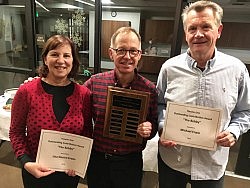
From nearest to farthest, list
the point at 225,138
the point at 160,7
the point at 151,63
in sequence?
the point at 225,138 < the point at 151,63 < the point at 160,7

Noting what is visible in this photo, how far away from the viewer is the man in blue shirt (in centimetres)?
103

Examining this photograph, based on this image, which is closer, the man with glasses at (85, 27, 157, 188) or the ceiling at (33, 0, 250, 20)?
the man with glasses at (85, 27, 157, 188)

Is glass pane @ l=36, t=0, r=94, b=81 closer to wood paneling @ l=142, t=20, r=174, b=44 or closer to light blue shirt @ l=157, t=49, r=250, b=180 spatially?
light blue shirt @ l=157, t=49, r=250, b=180

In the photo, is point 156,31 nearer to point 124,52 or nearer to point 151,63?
point 151,63

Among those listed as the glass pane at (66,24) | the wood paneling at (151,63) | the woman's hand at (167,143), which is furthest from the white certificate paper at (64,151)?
the wood paneling at (151,63)

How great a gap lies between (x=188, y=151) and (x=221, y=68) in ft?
1.47

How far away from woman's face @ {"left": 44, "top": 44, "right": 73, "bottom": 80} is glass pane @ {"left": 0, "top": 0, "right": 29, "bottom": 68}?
296 centimetres

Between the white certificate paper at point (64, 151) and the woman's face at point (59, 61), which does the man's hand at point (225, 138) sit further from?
the woman's face at point (59, 61)

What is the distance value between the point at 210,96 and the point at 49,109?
0.80m

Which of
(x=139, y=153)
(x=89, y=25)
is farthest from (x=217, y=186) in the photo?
(x=89, y=25)

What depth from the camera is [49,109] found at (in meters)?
1.11

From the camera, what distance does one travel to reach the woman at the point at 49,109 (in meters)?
1.10

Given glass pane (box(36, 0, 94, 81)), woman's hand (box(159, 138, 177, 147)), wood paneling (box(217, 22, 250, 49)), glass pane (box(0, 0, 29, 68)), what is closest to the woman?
woman's hand (box(159, 138, 177, 147))

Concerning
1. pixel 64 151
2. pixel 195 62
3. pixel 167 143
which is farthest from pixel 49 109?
pixel 195 62
